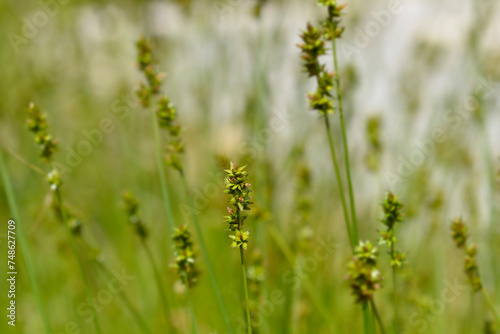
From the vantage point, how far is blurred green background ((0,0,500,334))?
2.28 m

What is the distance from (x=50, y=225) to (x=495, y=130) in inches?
122

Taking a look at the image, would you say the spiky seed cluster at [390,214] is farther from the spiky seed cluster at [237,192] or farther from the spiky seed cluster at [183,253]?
the spiky seed cluster at [183,253]

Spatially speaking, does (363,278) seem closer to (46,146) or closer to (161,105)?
(161,105)

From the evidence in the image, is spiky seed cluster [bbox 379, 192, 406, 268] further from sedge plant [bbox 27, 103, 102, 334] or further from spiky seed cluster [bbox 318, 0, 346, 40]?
sedge plant [bbox 27, 103, 102, 334]

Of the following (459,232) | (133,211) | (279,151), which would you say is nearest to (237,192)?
(459,232)

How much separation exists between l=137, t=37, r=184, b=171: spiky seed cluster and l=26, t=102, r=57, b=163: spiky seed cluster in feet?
0.83

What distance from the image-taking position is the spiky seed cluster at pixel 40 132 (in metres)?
1.20

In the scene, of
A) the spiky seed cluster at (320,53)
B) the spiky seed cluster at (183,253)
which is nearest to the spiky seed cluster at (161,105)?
the spiky seed cluster at (183,253)

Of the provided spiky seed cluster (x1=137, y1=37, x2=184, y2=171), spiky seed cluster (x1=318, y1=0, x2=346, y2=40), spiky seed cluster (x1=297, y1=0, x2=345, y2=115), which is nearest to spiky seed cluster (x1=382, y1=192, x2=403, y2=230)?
spiky seed cluster (x1=297, y1=0, x2=345, y2=115)

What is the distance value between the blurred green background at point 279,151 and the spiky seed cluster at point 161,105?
0.56m

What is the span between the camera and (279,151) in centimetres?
334

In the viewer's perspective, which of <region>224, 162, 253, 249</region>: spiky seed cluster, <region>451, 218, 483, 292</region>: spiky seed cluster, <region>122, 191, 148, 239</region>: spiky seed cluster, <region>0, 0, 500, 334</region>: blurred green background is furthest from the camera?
<region>0, 0, 500, 334</region>: blurred green background

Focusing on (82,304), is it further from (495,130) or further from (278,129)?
(495,130)

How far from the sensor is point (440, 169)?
3117 mm
